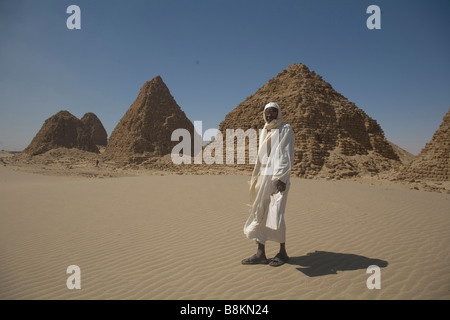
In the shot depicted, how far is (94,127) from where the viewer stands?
71.1 metres

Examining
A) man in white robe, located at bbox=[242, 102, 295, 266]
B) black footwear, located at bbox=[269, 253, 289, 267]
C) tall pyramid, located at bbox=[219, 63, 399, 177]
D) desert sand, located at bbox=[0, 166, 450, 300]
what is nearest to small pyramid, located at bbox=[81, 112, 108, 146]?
tall pyramid, located at bbox=[219, 63, 399, 177]

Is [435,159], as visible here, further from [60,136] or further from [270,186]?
[60,136]

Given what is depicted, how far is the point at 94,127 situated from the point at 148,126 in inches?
1489

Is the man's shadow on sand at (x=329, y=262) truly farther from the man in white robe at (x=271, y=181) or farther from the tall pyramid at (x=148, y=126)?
the tall pyramid at (x=148, y=126)

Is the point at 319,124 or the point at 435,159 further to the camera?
the point at 319,124

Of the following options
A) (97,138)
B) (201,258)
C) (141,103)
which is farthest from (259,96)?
(97,138)

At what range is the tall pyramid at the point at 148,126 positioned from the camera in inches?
1558

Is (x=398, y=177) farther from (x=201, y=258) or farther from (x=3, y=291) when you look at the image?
(x=3, y=291)

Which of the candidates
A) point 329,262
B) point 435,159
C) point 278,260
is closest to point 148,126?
point 435,159

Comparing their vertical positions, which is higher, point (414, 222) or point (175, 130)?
point (175, 130)

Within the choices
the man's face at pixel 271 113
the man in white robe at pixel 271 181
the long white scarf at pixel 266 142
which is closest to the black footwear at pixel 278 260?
the man in white robe at pixel 271 181

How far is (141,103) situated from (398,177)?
1483 inches

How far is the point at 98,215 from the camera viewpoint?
6.95 meters

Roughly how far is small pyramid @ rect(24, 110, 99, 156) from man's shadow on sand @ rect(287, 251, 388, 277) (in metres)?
57.0
